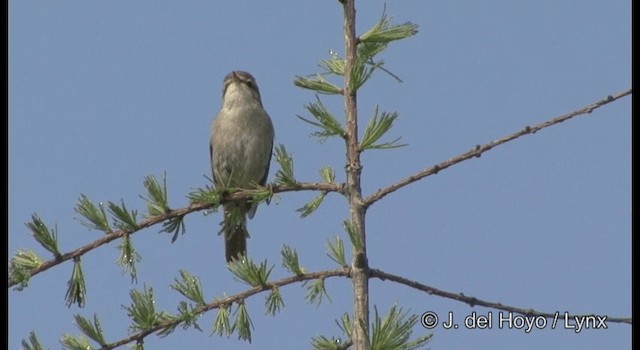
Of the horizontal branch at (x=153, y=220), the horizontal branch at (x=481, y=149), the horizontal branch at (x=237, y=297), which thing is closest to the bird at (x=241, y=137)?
the horizontal branch at (x=153, y=220)

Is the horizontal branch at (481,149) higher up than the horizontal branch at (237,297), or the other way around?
the horizontal branch at (481,149)

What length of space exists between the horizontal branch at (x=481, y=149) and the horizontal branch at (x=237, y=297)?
27cm

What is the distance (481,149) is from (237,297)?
95cm

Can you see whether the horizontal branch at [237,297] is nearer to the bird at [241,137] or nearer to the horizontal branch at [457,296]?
the horizontal branch at [457,296]

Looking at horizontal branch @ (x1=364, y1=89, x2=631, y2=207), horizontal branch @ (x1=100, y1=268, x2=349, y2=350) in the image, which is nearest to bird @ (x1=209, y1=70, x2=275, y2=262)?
horizontal branch @ (x1=100, y1=268, x2=349, y2=350)

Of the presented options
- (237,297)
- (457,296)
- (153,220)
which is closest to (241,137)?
(153,220)

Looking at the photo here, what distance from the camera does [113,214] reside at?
140 inches

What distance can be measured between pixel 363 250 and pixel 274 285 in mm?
385

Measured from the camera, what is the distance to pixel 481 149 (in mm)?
3158

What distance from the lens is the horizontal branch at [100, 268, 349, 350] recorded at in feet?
10.8

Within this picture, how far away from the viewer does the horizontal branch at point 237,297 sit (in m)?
3.29

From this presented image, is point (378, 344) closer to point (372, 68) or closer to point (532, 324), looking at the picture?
point (532, 324)

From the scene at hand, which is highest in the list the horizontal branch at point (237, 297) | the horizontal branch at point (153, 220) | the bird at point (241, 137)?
the bird at point (241, 137)
